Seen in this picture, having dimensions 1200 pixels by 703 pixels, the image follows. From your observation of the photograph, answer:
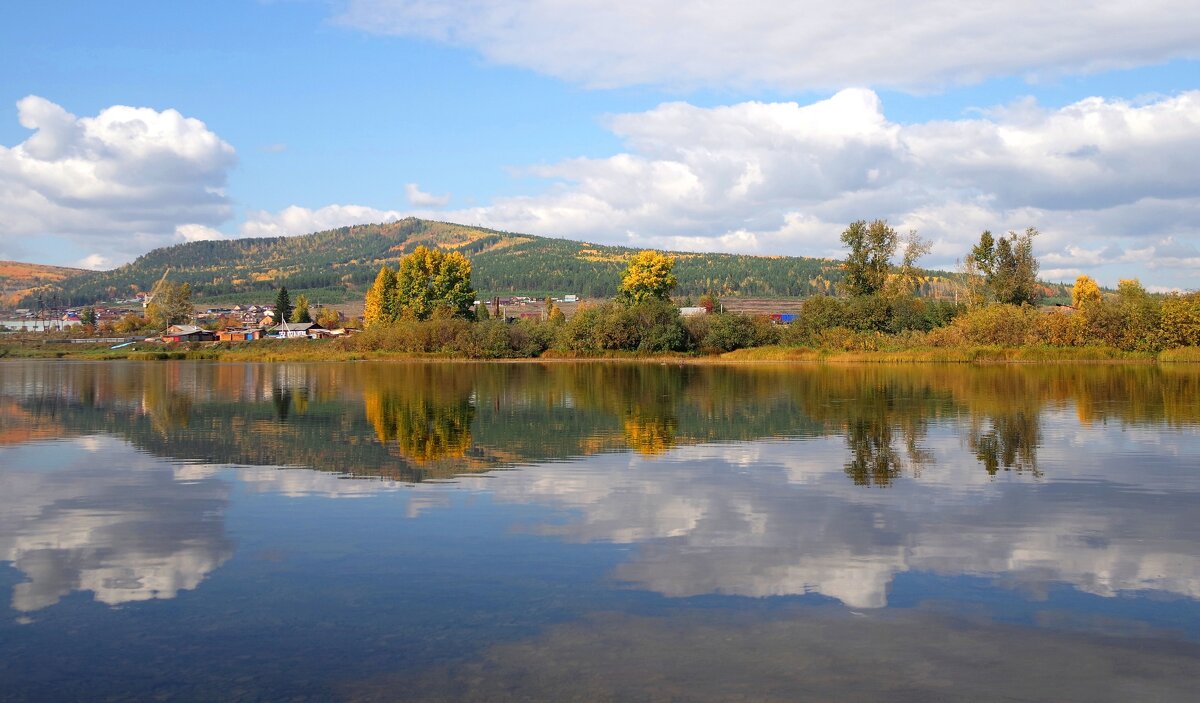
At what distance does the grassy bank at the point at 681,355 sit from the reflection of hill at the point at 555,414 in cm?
Result: 2055

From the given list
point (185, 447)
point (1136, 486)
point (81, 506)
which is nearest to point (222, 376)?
point (185, 447)

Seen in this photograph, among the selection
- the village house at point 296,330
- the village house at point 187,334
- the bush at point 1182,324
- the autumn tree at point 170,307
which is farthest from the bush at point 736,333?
the autumn tree at point 170,307

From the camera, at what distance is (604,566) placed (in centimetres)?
1151

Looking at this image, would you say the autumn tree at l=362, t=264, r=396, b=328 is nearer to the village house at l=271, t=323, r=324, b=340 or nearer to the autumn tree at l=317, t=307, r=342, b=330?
the village house at l=271, t=323, r=324, b=340

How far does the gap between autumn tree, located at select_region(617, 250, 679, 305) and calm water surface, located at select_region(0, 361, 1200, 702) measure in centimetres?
7600

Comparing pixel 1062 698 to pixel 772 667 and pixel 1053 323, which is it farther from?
pixel 1053 323

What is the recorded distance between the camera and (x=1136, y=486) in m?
17.1

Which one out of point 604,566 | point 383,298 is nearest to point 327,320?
point 383,298

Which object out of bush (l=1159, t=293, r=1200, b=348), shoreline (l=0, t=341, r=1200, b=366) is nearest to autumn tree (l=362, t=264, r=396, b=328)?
shoreline (l=0, t=341, r=1200, b=366)

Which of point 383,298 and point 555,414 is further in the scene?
point 383,298

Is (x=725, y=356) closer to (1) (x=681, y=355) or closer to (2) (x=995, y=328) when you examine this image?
(1) (x=681, y=355)

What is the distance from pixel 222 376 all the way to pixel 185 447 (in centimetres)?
4274

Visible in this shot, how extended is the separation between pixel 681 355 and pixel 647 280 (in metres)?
14.4

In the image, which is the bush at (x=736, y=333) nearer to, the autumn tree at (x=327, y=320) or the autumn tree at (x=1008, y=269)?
the autumn tree at (x=1008, y=269)
